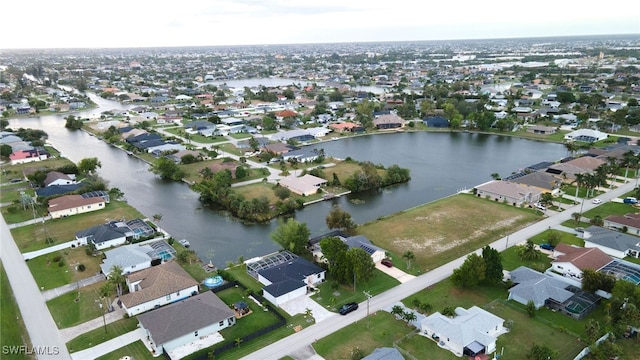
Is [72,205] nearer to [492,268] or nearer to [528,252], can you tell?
[492,268]

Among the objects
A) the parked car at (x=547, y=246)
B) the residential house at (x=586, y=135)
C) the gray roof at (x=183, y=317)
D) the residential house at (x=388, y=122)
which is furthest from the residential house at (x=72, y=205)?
the residential house at (x=586, y=135)

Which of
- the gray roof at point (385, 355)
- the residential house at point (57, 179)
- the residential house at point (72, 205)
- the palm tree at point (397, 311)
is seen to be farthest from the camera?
the residential house at point (57, 179)

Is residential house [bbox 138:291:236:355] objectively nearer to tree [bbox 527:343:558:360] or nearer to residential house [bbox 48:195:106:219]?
tree [bbox 527:343:558:360]

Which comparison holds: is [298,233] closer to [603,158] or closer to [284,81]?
[603,158]

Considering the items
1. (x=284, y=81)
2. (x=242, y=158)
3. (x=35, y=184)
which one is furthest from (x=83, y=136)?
(x=284, y=81)

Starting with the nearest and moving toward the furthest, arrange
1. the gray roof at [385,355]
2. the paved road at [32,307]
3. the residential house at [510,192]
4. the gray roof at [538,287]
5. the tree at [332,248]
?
1. the gray roof at [385,355]
2. the paved road at [32,307]
3. the gray roof at [538,287]
4. the tree at [332,248]
5. the residential house at [510,192]

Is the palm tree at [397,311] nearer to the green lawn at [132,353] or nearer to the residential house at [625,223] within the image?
the green lawn at [132,353]

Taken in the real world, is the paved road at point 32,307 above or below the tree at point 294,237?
below
